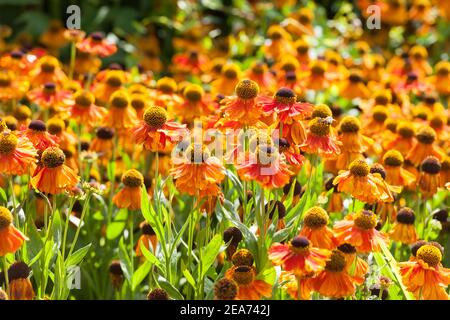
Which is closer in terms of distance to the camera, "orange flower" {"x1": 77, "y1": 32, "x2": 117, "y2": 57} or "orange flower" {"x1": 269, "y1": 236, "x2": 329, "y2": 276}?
"orange flower" {"x1": 269, "y1": 236, "x2": 329, "y2": 276}

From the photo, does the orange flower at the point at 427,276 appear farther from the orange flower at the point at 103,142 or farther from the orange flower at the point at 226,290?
the orange flower at the point at 103,142

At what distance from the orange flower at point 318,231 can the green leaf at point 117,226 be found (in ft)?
2.63

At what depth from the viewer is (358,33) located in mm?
4422

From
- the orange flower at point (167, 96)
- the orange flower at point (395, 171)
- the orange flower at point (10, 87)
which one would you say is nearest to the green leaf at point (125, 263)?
the orange flower at point (167, 96)

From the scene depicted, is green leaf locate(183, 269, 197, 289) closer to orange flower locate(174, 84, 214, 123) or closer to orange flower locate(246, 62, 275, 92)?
orange flower locate(174, 84, 214, 123)

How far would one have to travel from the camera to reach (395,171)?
2.48 m

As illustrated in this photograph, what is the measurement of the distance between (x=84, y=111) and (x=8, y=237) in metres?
1.02

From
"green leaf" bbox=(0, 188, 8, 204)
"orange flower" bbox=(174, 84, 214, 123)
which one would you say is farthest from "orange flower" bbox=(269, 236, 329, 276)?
"orange flower" bbox=(174, 84, 214, 123)

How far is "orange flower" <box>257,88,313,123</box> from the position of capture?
2109mm

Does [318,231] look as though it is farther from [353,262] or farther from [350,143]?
[350,143]

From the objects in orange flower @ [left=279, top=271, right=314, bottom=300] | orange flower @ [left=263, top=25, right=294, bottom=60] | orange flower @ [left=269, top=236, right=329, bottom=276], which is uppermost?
orange flower @ [left=263, top=25, right=294, bottom=60]

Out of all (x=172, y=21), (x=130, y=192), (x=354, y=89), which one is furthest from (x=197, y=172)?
(x=172, y=21)

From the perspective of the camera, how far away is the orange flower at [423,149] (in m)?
2.65
